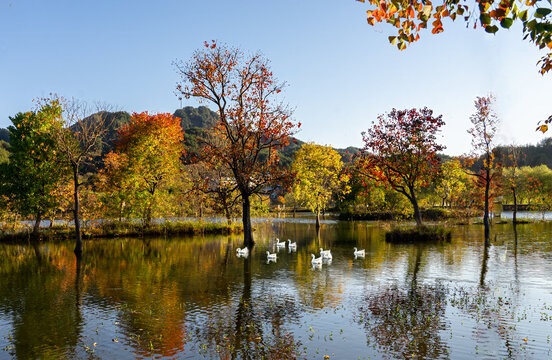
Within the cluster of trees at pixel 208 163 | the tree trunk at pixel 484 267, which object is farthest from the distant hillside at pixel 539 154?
the tree trunk at pixel 484 267

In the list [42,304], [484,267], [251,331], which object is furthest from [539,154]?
[42,304]

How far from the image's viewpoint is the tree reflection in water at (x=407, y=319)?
10.9 meters

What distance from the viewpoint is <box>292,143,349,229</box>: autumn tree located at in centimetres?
5556

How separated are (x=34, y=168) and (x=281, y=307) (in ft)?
123

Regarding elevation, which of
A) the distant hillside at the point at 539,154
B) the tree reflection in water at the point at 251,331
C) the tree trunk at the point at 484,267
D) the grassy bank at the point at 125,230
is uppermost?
the distant hillside at the point at 539,154

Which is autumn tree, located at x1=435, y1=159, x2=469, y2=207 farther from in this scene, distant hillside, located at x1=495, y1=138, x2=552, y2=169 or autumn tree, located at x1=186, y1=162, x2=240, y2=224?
distant hillside, located at x1=495, y1=138, x2=552, y2=169

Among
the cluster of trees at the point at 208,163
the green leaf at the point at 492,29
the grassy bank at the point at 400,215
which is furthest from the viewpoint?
the grassy bank at the point at 400,215

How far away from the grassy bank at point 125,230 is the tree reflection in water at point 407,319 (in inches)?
1360

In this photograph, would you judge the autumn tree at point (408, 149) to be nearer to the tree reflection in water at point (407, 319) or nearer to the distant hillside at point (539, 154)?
the tree reflection in water at point (407, 319)

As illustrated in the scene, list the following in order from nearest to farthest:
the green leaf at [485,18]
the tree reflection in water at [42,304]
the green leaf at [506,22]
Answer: the green leaf at [506,22], the green leaf at [485,18], the tree reflection in water at [42,304]

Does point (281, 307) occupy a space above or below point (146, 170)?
below

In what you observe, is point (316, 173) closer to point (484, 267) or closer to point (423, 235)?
point (423, 235)

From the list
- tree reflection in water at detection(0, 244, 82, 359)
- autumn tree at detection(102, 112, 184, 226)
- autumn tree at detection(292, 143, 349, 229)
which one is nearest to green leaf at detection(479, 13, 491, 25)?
tree reflection in water at detection(0, 244, 82, 359)

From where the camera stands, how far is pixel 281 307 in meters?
15.4
